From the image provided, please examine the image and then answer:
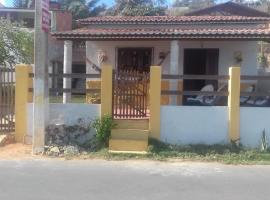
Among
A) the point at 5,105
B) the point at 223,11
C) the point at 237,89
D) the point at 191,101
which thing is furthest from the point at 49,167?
the point at 223,11

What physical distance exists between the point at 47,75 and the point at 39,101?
0.61 metres

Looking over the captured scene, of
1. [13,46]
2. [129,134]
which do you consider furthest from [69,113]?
[13,46]

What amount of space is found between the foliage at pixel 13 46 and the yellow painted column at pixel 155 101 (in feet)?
23.8

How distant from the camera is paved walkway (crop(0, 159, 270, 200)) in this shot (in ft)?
23.9

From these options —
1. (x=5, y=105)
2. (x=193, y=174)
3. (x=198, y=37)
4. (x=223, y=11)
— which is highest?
(x=223, y=11)

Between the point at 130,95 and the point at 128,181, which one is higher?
the point at 130,95

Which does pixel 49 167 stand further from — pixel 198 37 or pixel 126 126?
pixel 198 37

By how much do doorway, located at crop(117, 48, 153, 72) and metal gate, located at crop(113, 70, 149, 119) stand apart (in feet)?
18.1

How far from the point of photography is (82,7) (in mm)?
39156

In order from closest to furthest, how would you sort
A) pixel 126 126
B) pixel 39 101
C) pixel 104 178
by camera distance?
pixel 104 178, pixel 39 101, pixel 126 126

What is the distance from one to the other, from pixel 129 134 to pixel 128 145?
1.02ft

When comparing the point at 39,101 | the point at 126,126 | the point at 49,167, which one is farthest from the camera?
the point at 126,126

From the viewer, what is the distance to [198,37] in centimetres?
1454

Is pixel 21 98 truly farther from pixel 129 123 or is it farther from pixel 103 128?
pixel 129 123
